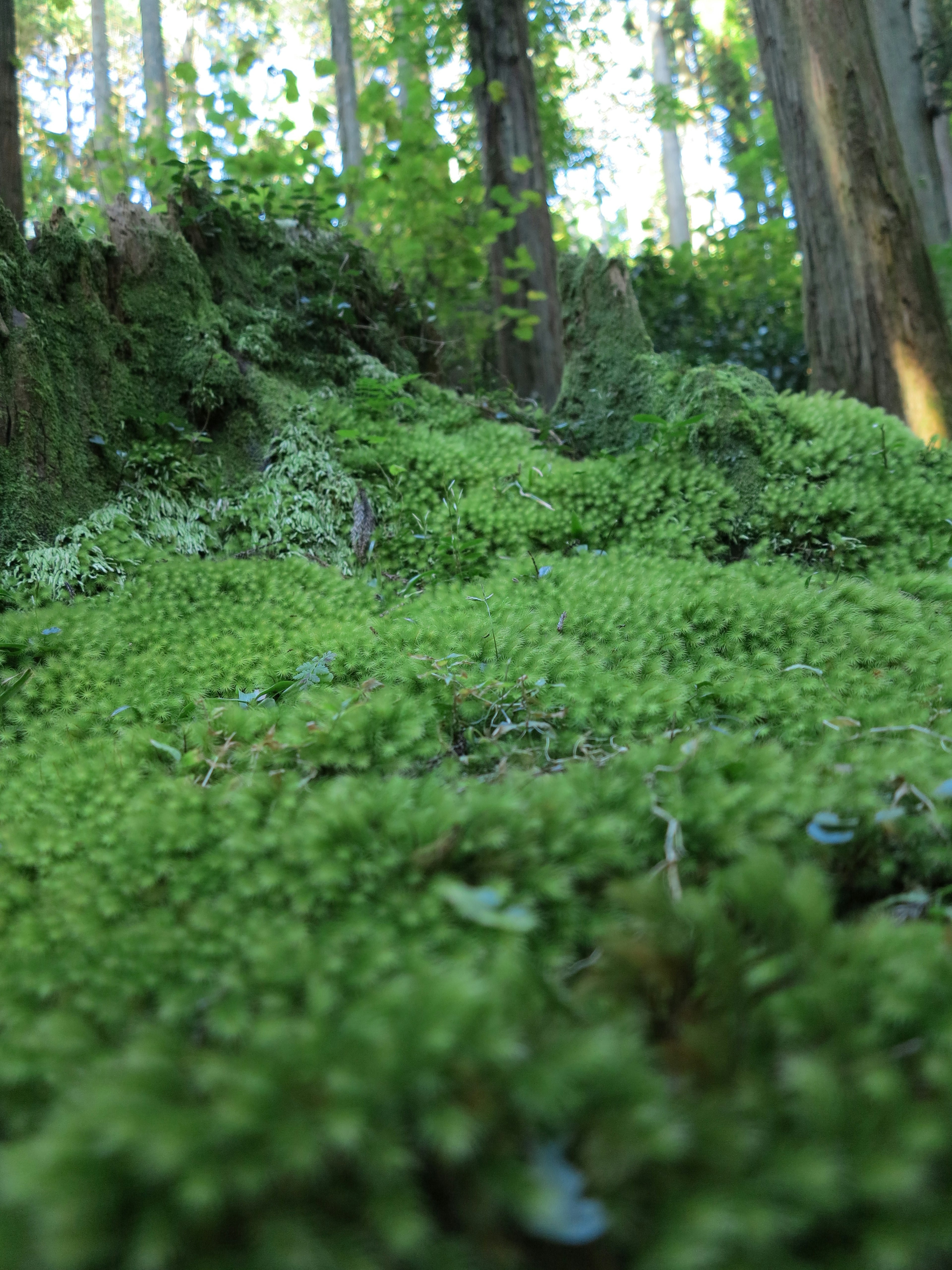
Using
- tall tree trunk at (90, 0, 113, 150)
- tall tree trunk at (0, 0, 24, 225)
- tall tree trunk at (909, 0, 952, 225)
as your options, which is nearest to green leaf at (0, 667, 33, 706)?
tall tree trunk at (0, 0, 24, 225)

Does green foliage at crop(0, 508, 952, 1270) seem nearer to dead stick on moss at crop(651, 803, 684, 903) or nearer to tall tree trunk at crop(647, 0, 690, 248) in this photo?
dead stick on moss at crop(651, 803, 684, 903)

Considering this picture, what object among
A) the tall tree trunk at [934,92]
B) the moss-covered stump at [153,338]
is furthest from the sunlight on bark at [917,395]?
the tall tree trunk at [934,92]

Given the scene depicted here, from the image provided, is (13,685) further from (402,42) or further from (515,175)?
(402,42)

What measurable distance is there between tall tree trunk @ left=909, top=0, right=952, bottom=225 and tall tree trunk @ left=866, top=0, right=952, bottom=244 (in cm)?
10

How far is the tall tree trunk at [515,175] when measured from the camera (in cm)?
693

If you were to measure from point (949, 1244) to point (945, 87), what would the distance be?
11.7 meters

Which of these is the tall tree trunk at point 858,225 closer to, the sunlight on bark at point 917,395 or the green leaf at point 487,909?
the sunlight on bark at point 917,395

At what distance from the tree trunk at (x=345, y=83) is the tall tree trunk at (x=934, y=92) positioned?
30.7ft

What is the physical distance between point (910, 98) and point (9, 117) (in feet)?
31.5

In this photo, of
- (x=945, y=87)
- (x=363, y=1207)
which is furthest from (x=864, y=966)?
(x=945, y=87)

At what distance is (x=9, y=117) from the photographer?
502 centimetres

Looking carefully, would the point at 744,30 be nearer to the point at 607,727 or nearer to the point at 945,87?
the point at 945,87

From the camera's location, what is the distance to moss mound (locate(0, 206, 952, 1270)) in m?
0.75

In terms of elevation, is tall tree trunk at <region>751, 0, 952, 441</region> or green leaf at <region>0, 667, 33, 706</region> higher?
tall tree trunk at <region>751, 0, 952, 441</region>
